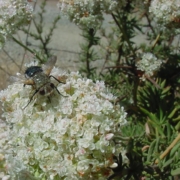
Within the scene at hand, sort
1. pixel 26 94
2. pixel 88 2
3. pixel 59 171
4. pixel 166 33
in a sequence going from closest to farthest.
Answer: pixel 59 171 → pixel 26 94 → pixel 88 2 → pixel 166 33

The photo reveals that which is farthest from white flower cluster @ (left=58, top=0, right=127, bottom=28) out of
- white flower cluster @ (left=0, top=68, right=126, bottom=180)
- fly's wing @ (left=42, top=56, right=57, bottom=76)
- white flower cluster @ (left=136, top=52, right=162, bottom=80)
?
white flower cluster @ (left=0, top=68, right=126, bottom=180)

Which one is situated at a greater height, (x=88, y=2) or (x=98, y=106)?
(x=88, y=2)

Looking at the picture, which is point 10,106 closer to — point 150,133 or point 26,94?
point 26,94

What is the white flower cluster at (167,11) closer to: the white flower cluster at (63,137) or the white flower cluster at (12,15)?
the white flower cluster at (12,15)

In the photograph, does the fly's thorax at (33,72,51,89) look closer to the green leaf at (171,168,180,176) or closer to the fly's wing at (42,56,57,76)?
the fly's wing at (42,56,57,76)

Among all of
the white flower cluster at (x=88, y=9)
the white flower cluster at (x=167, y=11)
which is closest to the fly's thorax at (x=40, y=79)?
the white flower cluster at (x=88, y=9)

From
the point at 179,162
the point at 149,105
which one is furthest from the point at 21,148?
the point at 149,105
